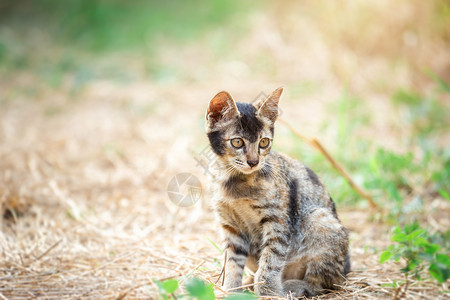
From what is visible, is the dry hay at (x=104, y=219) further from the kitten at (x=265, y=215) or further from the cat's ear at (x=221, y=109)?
the cat's ear at (x=221, y=109)

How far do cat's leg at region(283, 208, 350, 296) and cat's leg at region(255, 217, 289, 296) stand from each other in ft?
0.51

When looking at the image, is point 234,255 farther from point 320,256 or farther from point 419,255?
point 419,255

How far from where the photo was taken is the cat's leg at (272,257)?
285 centimetres

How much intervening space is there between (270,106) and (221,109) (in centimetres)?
38

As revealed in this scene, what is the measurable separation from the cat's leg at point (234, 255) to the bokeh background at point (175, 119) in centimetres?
24

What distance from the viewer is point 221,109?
9.88 feet

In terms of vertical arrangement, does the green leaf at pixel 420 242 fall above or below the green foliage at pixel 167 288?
above

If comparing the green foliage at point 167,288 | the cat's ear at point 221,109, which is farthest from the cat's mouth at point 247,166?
the green foliage at point 167,288

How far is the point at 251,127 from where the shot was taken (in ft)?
9.78

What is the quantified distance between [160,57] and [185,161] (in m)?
5.48

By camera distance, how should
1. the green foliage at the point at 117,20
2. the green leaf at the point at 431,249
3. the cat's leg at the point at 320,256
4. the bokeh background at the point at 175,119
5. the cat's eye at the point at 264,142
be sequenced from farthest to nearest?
the green foliage at the point at 117,20
the bokeh background at the point at 175,119
the cat's eye at the point at 264,142
the cat's leg at the point at 320,256
the green leaf at the point at 431,249

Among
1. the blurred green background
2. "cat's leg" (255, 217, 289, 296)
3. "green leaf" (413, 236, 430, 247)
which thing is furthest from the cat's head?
the blurred green background

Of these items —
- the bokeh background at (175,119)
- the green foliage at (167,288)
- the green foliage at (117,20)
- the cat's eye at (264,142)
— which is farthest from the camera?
the green foliage at (117,20)

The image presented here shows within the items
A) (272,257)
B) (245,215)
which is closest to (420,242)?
(272,257)
